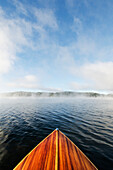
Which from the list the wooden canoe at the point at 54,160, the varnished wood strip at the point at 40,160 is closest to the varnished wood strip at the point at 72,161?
the wooden canoe at the point at 54,160

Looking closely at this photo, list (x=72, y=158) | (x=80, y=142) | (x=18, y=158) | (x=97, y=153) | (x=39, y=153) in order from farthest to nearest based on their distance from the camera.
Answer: (x=80, y=142), (x=97, y=153), (x=18, y=158), (x=39, y=153), (x=72, y=158)

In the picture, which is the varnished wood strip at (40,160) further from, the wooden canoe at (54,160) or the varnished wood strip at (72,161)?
the varnished wood strip at (72,161)

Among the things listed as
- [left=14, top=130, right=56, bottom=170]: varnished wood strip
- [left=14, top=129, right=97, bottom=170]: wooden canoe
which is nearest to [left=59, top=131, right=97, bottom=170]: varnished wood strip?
[left=14, top=129, right=97, bottom=170]: wooden canoe

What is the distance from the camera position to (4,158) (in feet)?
18.2

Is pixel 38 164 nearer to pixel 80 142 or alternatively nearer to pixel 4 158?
pixel 4 158

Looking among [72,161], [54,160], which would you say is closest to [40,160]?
[54,160]

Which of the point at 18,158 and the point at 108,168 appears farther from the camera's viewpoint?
the point at 18,158

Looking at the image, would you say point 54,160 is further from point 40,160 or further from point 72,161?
point 72,161

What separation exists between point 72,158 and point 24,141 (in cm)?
565

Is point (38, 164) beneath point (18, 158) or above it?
above

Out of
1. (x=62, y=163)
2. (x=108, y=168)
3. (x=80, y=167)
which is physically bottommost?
(x=108, y=168)

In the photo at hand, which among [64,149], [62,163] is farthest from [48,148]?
[62,163]

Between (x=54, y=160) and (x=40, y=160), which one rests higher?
(x=54, y=160)

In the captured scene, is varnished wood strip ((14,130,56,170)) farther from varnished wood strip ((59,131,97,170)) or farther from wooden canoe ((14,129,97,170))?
varnished wood strip ((59,131,97,170))
